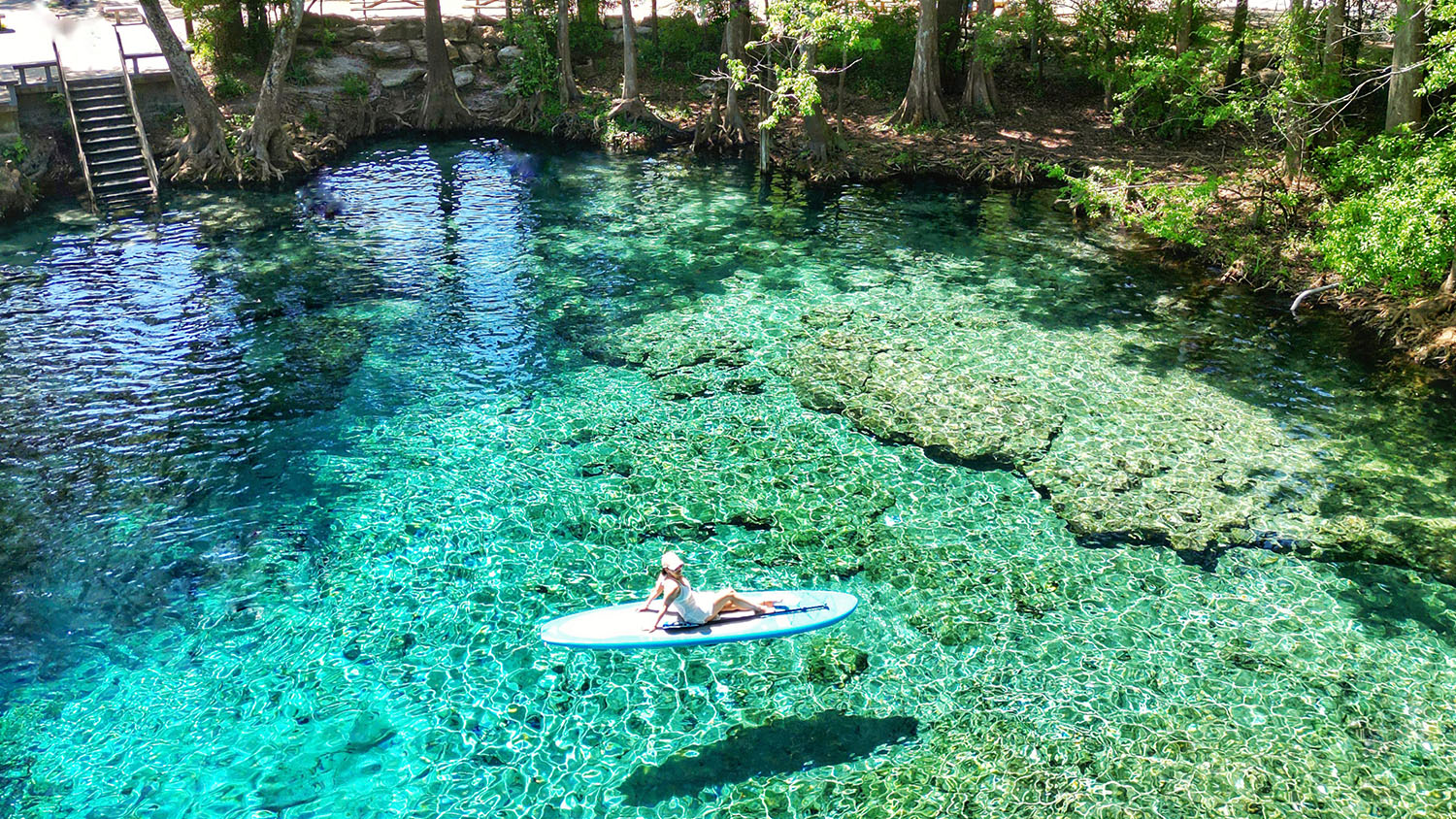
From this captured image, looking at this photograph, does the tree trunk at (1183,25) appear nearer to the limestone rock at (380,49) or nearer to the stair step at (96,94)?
the limestone rock at (380,49)

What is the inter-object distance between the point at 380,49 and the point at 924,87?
68.4 feet

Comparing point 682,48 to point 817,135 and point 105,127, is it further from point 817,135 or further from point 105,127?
point 105,127

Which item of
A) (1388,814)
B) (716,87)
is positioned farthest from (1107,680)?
(716,87)

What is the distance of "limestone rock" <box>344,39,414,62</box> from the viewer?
38.2 meters

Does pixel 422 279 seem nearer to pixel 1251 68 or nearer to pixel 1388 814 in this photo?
pixel 1388 814

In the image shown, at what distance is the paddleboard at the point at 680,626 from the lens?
1099 cm

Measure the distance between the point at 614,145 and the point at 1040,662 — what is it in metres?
28.4

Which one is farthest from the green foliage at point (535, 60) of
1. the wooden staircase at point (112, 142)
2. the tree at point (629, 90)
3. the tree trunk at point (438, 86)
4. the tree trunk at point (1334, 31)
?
the tree trunk at point (1334, 31)

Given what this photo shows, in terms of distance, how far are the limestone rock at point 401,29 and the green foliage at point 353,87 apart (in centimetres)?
317

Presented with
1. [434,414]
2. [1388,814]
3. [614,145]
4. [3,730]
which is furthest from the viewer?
[614,145]

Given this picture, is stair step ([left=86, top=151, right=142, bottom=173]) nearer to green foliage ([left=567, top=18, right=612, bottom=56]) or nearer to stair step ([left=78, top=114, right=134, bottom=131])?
stair step ([left=78, top=114, right=134, bottom=131])

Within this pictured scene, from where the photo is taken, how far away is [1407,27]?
70.4 ft

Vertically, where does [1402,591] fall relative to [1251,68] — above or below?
below

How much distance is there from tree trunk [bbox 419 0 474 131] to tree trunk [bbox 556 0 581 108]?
3922mm
